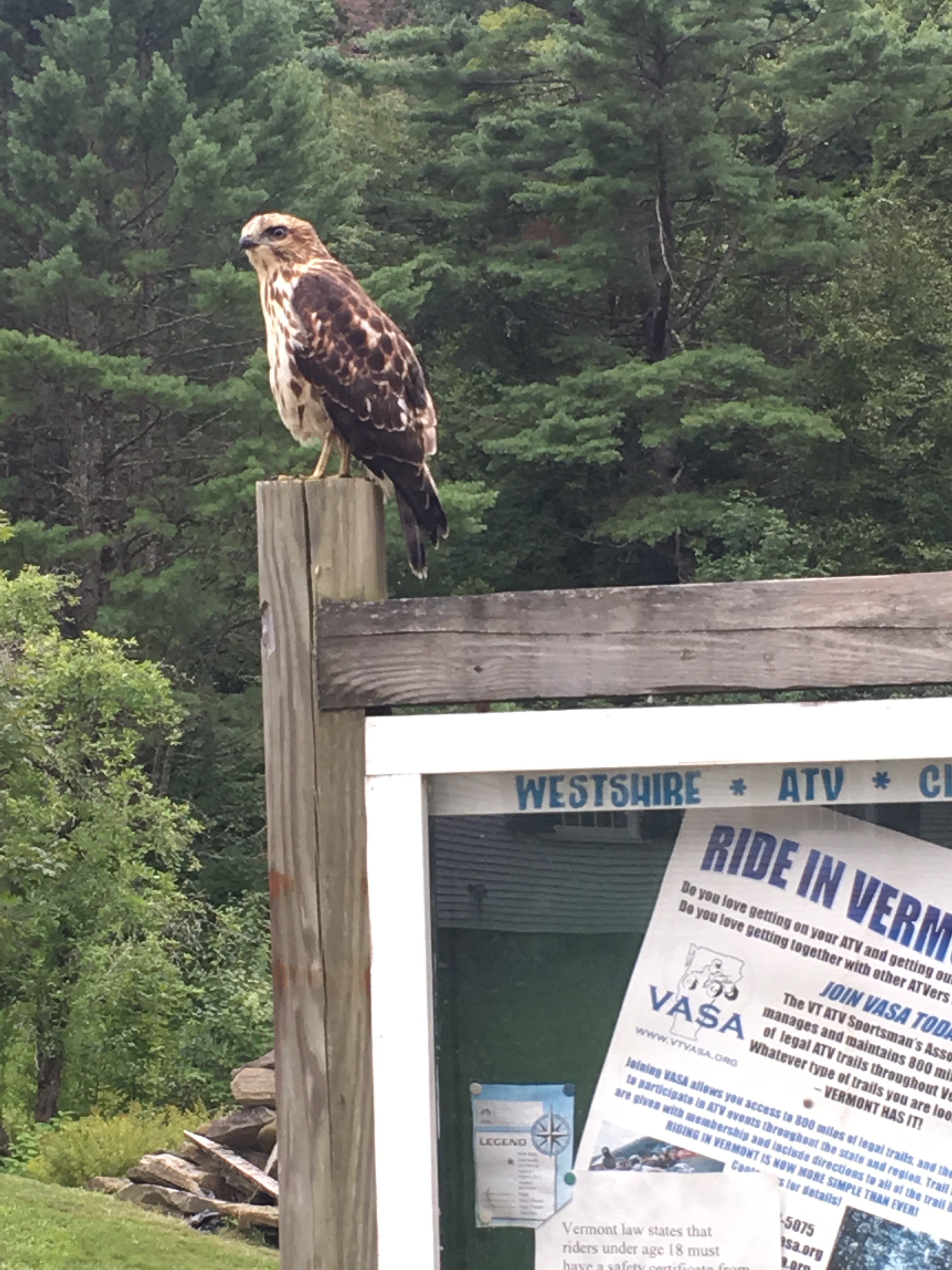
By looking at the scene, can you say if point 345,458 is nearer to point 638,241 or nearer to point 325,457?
point 325,457

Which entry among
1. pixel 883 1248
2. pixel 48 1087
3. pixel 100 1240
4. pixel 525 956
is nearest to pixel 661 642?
pixel 525 956

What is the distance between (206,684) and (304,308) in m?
16.9

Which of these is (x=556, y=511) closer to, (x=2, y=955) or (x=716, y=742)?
(x=2, y=955)

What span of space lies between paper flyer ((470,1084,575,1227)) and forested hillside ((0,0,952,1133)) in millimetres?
14144

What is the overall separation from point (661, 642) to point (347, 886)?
42 cm

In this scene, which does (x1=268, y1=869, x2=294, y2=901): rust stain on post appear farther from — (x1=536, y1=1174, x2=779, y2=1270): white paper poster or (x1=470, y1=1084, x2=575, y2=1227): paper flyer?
(x1=536, y1=1174, x2=779, y2=1270): white paper poster

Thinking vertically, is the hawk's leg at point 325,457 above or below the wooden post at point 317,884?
above

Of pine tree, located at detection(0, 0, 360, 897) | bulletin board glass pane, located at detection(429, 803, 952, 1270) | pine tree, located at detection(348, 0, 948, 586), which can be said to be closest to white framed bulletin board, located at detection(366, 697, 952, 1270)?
bulletin board glass pane, located at detection(429, 803, 952, 1270)

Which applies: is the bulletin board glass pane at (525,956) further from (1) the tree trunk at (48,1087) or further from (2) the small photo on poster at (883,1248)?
(1) the tree trunk at (48,1087)

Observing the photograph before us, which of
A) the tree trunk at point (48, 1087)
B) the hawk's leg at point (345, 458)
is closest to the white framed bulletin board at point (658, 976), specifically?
the hawk's leg at point (345, 458)

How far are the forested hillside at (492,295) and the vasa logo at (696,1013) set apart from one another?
46.7ft

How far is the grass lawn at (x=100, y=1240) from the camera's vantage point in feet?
24.3

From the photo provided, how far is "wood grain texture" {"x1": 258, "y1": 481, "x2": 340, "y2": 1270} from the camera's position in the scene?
5.57ft

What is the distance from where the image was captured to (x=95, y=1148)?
11039 mm
